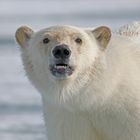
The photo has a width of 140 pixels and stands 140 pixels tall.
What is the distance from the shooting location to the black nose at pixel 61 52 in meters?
4.55

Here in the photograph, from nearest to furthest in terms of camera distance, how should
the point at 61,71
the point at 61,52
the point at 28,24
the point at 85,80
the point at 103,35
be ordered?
the point at 61,52
the point at 61,71
the point at 85,80
the point at 103,35
the point at 28,24

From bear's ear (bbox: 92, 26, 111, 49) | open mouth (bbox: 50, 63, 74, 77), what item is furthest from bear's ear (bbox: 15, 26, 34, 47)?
open mouth (bbox: 50, 63, 74, 77)

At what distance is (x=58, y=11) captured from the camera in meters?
21.3

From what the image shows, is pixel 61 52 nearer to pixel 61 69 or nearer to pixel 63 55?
pixel 63 55

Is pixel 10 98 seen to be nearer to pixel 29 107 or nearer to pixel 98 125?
pixel 29 107

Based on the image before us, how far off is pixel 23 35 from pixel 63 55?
0.68m

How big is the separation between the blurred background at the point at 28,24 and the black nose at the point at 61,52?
1.14 meters

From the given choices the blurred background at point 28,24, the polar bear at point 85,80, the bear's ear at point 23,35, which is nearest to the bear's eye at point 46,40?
the polar bear at point 85,80

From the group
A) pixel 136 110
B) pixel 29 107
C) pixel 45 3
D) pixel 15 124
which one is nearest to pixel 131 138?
pixel 136 110

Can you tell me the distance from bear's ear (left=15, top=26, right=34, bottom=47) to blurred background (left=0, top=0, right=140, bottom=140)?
1.83 feet

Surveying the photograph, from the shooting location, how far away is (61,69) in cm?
464

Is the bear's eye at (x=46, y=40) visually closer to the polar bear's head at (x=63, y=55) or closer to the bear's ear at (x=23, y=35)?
the polar bear's head at (x=63, y=55)

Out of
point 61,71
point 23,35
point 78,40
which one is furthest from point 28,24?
point 61,71

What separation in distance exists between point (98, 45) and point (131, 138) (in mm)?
601
